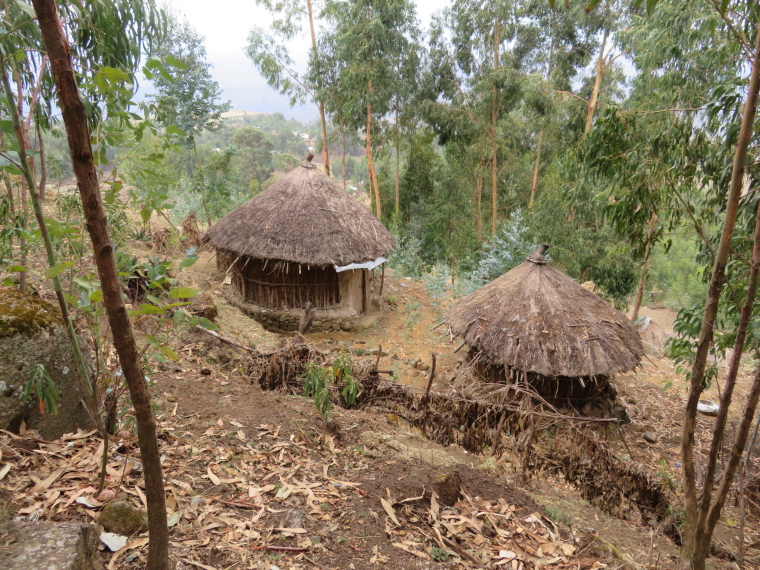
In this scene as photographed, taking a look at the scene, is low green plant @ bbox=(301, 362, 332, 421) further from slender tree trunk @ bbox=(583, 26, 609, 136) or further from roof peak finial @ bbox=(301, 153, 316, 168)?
slender tree trunk @ bbox=(583, 26, 609, 136)

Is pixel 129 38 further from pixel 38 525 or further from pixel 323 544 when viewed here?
pixel 323 544

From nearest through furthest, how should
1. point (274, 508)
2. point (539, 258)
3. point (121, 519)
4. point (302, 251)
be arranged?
point (121, 519) → point (274, 508) → point (539, 258) → point (302, 251)

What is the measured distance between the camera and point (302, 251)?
32.2 ft

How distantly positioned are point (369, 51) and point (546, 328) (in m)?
10.6

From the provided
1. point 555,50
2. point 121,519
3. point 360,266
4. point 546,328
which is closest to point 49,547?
point 121,519

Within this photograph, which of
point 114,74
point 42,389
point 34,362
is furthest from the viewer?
point 34,362

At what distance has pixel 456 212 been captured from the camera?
18734 mm

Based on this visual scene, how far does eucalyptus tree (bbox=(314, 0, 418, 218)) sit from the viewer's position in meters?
13.1

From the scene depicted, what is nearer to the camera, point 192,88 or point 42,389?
point 42,389

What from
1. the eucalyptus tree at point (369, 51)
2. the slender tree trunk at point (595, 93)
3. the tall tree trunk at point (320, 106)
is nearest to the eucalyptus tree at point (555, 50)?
the slender tree trunk at point (595, 93)

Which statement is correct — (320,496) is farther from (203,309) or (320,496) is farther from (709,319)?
(203,309)

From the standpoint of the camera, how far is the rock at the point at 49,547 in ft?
5.32

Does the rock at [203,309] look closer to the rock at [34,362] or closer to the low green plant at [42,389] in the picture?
the rock at [34,362]

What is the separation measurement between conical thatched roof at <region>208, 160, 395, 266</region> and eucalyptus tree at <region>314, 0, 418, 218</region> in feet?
13.4
